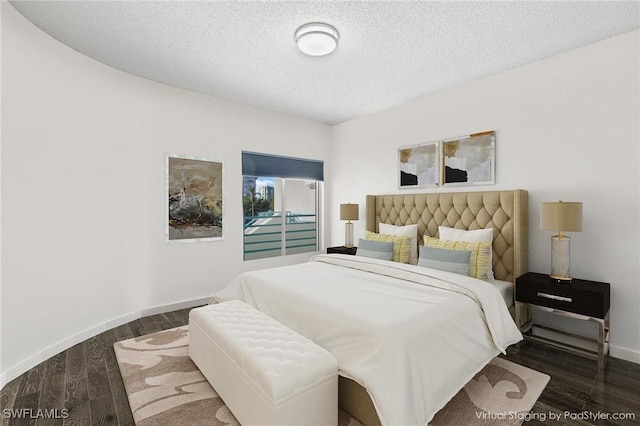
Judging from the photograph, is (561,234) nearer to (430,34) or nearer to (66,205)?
(430,34)

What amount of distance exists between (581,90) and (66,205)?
4.97 metres

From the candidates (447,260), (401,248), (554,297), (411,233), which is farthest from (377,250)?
(554,297)

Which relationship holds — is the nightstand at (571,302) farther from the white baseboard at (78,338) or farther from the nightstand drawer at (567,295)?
the white baseboard at (78,338)

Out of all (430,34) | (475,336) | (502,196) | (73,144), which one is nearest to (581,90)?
(502,196)

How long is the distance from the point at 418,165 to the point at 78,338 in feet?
14.2

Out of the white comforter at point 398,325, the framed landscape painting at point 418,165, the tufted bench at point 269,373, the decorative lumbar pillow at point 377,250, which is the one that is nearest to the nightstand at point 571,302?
the white comforter at point 398,325

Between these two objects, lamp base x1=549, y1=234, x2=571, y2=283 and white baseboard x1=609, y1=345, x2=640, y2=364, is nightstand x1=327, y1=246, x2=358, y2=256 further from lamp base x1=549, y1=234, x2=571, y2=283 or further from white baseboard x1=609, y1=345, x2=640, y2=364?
white baseboard x1=609, y1=345, x2=640, y2=364

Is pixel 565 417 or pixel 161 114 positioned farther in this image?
pixel 161 114

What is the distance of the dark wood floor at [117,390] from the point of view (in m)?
1.97

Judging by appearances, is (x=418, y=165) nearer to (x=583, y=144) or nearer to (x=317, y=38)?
(x=583, y=144)

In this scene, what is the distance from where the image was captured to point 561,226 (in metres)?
2.68

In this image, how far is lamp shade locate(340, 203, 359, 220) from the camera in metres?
4.89

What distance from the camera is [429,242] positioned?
3576 mm
